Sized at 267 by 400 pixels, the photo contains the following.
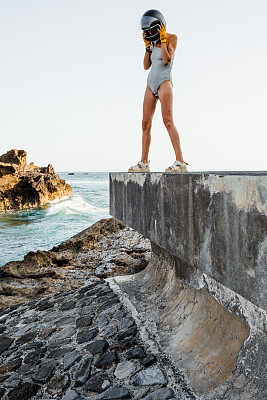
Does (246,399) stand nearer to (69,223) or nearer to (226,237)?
(226,237)

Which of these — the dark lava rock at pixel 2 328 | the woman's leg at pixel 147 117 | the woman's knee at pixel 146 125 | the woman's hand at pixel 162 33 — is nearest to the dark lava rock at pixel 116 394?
the dark lava rock at pixel 2 328

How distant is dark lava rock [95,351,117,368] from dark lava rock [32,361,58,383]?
35cm

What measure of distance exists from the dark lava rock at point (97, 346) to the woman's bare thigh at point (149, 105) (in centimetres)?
220

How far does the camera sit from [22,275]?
237 inches

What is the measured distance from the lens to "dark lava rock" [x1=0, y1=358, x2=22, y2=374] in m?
2.63

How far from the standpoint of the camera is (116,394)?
6.75 ft

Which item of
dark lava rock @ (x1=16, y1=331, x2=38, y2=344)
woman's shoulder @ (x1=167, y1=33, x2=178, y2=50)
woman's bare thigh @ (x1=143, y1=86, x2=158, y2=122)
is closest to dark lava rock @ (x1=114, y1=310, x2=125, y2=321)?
dark lava rock @ (x1=16, y1=331, x2=38, y2=344)

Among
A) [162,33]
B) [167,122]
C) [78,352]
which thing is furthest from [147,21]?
[78,352]

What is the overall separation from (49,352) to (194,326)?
1222 millimetres

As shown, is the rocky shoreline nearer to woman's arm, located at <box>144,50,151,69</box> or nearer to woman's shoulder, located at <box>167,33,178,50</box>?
woman's arm, located at <box>144,50,151,69</box>

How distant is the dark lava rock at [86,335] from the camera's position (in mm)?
2803

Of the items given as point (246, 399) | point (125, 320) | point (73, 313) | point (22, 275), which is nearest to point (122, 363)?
point (125, 320)

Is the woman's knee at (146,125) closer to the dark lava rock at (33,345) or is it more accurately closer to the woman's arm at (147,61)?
the woman's arm at (147,61)

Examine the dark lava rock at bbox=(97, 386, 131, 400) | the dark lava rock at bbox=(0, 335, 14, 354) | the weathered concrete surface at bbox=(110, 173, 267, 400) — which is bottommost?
the dark lava rock at bbox=(0, 335, 14, 354)
